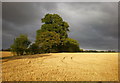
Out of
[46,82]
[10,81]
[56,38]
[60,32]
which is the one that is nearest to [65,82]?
[46,82]

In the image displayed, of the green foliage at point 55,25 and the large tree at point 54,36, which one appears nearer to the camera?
the large tree at point 54,36

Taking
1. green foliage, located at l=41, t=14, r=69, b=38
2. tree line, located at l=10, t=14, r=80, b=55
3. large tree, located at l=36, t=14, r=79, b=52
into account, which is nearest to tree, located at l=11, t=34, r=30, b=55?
tree line, located at l=10, t=14, r=80, b=55

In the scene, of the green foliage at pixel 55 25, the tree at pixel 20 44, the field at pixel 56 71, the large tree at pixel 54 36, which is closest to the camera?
the field at pixel 56 71

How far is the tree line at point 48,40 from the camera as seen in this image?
18.8 m

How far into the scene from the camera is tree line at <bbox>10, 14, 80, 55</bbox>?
1880 centimetres

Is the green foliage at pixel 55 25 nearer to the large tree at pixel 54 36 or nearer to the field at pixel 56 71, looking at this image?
the large tree at pixel 54 36

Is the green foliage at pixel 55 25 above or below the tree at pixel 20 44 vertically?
above

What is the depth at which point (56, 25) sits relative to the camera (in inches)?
898

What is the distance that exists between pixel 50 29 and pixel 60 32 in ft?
8.69

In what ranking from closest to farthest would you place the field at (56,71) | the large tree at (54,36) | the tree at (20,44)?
the field at (56,71) → the tree at (20,44) → the large tree at (54,36)

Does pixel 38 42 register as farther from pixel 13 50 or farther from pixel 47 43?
pixel 13 50

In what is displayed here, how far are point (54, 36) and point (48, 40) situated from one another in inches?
67.6

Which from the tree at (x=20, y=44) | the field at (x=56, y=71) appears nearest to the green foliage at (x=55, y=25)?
the tree at (x=20, y=44)

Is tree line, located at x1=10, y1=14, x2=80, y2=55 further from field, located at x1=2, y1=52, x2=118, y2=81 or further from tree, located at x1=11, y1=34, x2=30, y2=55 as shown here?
field, located at x1=2, y1=52, x2=118, y2=81
